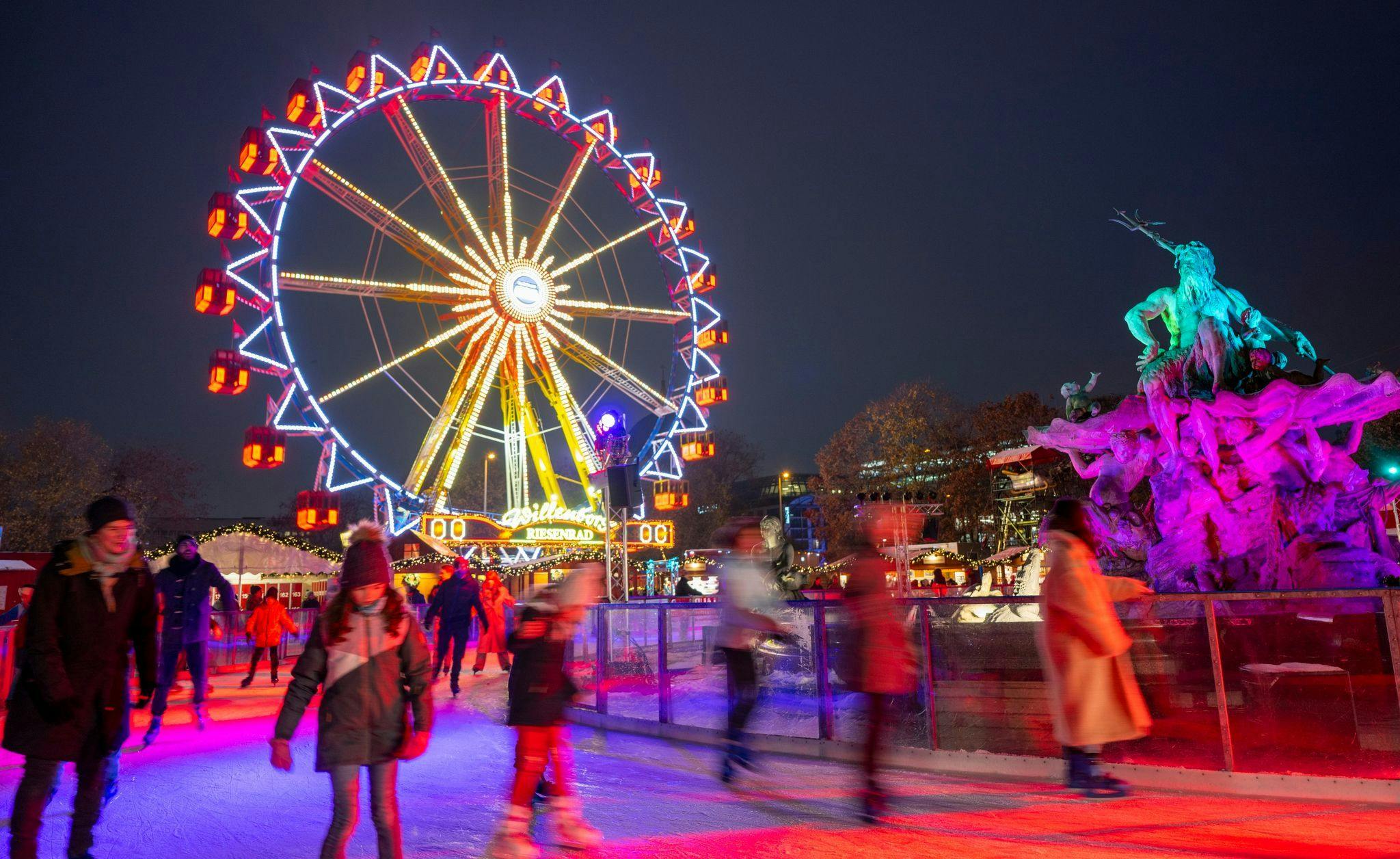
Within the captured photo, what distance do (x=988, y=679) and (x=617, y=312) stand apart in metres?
19.9

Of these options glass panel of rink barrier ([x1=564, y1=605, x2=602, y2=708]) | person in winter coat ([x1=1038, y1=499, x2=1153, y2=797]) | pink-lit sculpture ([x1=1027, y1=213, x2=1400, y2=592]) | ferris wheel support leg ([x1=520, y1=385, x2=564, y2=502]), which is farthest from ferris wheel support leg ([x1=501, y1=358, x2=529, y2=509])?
person in winter coat ([x1=1038, y1=499, x2=1153, y2=797])

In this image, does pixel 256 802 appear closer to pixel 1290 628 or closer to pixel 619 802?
Answer: pixel 619 802

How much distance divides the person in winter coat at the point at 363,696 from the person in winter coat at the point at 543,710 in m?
0.98

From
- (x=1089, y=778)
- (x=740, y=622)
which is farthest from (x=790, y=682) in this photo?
(x=1089, y=778)

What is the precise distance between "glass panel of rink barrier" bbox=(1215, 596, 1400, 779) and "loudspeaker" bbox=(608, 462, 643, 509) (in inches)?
263

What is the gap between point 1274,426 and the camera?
12.2 metres

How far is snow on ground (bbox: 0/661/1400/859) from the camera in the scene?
176 inches

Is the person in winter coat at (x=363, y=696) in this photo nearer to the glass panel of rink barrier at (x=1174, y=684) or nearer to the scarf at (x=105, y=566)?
the scarf at (x=105, y=566)

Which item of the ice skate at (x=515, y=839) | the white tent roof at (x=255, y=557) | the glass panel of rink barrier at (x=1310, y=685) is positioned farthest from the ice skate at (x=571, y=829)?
the white tent roof at (x=255, y=557)

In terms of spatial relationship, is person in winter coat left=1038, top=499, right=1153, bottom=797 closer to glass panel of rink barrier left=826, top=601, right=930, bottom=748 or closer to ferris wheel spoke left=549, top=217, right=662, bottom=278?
glass panel of rink barrier left=826, top=601, right=930, bottom=748

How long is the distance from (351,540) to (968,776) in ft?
14.4

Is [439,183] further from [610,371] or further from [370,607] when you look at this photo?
[370,607]

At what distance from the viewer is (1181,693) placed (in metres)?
5.79

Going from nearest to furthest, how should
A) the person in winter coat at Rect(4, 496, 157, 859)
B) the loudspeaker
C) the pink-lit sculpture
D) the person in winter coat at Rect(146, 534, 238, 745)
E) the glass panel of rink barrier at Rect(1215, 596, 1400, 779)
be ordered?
1. the person in winter coat at Rect(4, 496, 157, 859)
2. the glass panel of rink barrier at Rect(1215, 596, 1400, 779)
3. the person in winter coat at Rect(146, 534, 238, 745)
4. the loudspeaker
5. the pink-lit sculpture
